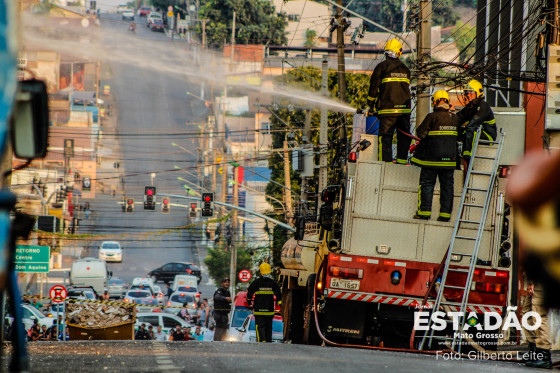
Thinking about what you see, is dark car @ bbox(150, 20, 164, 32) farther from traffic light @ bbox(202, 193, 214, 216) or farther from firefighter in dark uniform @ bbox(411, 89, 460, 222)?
firefighter in dark uniform @ bbox(411, 89, 460, 222)

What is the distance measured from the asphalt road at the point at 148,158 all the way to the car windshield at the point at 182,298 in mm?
13797

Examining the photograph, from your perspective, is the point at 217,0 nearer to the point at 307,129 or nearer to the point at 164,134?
the point at 164,134

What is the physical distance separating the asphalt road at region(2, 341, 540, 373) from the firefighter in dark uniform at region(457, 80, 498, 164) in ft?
10.3

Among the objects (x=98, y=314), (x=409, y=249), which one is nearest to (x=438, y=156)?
(x=409, y=249)

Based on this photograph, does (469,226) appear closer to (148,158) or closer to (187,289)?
(187,289)

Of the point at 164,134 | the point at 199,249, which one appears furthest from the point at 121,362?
the point at 164,134

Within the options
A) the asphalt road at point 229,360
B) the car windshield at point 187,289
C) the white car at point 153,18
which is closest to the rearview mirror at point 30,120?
the asphalt road at point 229,360

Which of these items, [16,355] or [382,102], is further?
[382,102]

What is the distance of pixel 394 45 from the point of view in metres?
13.4

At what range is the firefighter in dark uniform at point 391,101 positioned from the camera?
1285cm

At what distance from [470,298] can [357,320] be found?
→ 1719mm

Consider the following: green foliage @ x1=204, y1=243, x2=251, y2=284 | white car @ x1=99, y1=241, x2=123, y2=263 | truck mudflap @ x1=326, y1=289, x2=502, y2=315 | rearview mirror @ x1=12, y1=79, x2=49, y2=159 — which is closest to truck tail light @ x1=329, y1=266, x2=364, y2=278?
truck mudflap @ x1=326, y1=289, x2=502, y2=315

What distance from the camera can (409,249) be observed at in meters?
12.0

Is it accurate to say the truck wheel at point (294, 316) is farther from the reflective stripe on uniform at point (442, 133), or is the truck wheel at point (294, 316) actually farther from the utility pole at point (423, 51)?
the reflective stripe on uniform at point (442, 133)
